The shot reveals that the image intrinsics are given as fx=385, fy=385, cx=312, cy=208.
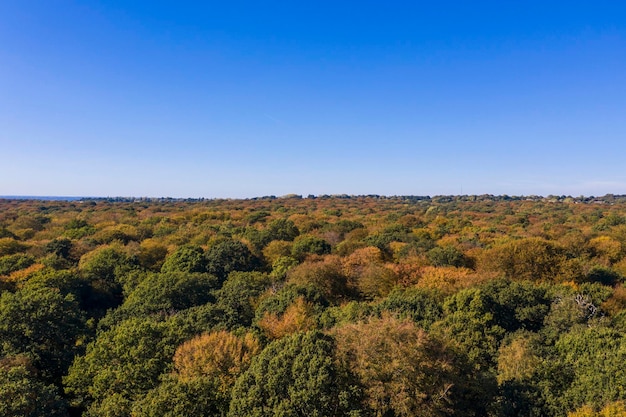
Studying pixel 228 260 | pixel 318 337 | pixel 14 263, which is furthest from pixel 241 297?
pixel 14 263

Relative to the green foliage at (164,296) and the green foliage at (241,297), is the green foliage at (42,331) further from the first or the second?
the green foliage at (241,297)

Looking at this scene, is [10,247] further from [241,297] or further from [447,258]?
[447,258]

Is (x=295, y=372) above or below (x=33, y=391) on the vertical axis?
above

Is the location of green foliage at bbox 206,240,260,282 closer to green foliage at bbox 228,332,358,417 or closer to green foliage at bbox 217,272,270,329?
green foliage at bbox 217,272,270,329

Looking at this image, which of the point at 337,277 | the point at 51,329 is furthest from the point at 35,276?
the point at 337,277

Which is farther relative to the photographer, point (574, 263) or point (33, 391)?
point (574, 263)

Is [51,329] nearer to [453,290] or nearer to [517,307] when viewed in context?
[453,290]

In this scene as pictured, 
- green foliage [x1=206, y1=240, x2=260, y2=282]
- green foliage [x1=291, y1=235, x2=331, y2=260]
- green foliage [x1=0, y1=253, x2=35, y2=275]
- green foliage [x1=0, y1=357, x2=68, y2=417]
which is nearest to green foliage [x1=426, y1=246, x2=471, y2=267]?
green foliage [x1=291, y1=235, x2=331, y2=260]
